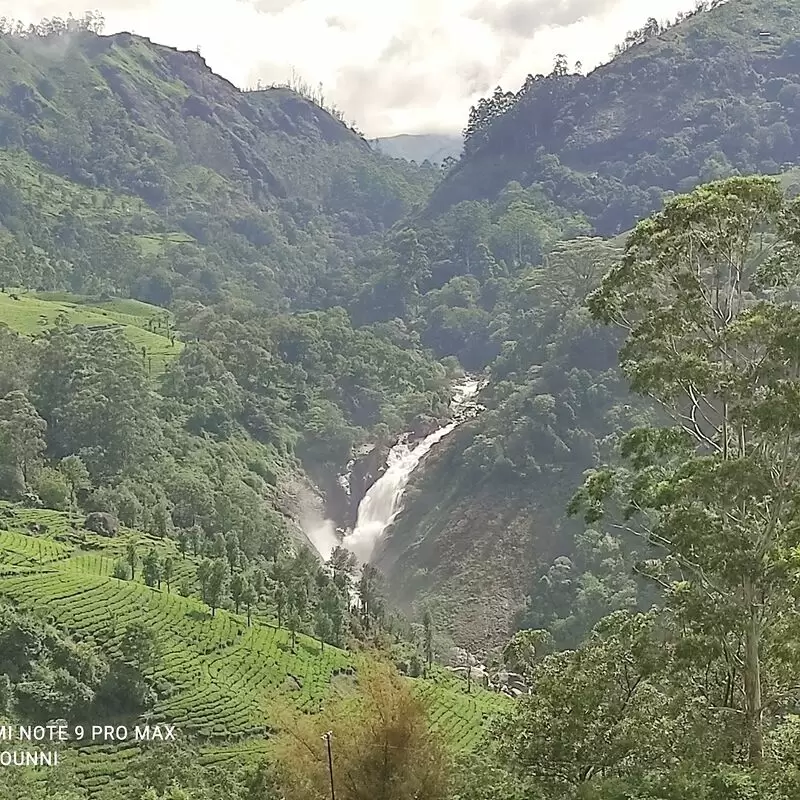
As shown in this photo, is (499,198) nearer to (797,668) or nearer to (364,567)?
(364,567)

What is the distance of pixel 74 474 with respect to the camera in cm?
3778

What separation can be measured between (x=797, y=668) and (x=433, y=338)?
68.9 metres

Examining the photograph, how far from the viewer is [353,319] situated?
87375 millimetres

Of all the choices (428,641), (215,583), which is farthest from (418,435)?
(215,583)

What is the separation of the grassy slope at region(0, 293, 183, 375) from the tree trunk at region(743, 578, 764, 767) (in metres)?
47.0

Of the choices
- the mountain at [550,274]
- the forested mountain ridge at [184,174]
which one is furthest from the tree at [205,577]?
the forested mountain ridge at [184,174]

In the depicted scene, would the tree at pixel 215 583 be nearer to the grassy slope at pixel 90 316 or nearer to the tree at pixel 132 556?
the tree at pixel 132 556

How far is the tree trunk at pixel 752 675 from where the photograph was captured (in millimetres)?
10758

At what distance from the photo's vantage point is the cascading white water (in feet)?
166

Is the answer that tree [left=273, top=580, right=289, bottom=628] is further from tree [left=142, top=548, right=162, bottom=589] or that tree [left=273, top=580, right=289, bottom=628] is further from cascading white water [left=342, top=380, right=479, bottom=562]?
cascading white water [left=342, top=380, right=479, bottom=562]

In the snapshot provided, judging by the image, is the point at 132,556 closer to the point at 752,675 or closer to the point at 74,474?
the point at 74,474

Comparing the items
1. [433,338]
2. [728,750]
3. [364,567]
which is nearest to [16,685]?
[728,750]

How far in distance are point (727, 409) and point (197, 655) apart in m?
19.8

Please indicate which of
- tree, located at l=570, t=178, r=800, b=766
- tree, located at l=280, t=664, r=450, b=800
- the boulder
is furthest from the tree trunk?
the boulder
